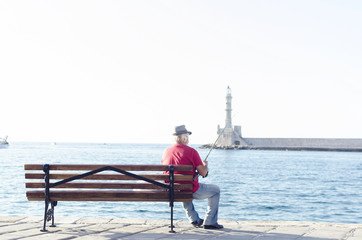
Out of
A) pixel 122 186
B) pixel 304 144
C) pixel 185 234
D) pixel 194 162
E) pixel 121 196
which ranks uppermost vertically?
pixel 304 144

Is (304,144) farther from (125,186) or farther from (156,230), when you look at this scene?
(125,186)

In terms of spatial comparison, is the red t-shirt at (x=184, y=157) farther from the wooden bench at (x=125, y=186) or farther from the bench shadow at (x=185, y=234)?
the bench shadow at (x=185, y=234)

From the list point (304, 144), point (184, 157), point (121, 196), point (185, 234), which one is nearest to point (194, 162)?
point (184, 157)

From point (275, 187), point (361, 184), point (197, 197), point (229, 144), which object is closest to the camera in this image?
point (197, 197)

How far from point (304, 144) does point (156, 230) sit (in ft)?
324

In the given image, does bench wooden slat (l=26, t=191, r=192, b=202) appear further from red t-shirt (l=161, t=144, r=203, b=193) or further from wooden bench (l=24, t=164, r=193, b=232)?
red t-shirt (l=161, t=144, r=203, b=193)

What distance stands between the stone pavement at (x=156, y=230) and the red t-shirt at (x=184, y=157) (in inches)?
25.8

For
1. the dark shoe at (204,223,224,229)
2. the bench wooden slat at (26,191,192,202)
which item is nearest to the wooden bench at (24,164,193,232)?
the bench wooden slat at (26,191,192,202)

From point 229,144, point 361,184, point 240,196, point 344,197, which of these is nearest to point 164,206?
point 240,196

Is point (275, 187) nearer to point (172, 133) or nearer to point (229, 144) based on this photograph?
point (172, 133)

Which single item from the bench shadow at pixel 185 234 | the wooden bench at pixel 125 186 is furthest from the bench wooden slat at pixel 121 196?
the bench shadow at pixel 185 234

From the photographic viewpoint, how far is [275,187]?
80.7 feet

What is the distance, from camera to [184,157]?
5758mm

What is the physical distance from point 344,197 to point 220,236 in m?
17.1
